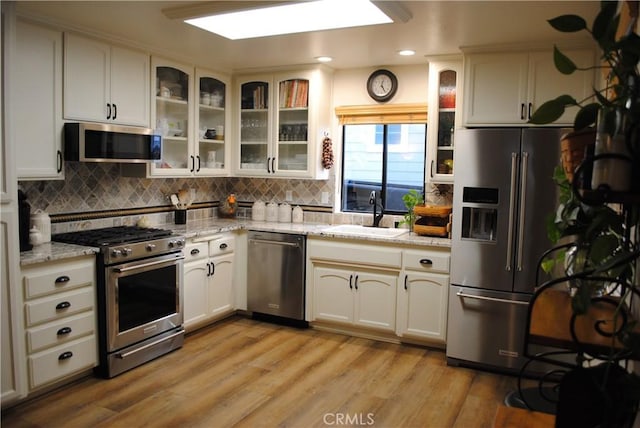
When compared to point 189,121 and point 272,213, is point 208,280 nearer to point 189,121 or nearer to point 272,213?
point 272,213

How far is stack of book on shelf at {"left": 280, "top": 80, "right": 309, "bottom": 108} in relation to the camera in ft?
15.3

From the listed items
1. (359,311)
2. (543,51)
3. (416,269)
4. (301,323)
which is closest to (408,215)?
(416,269)

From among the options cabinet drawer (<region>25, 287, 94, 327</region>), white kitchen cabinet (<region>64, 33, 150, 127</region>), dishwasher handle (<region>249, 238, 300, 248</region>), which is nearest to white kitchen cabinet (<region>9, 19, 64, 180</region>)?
white kitchen cabinet (<region>64, 33, 150, 127</region>)

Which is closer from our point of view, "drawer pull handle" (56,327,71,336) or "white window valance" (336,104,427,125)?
"drawer pull handle" (56,327,71,336)

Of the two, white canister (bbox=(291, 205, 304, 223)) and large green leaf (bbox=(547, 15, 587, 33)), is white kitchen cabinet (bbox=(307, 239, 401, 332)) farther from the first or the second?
large green leaf (bbox=(547, 15, 587, 33))

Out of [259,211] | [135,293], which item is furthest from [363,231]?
[135,293]

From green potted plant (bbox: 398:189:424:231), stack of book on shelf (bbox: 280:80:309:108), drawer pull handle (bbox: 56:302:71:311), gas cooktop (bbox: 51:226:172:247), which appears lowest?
drawer pull handle (bbox: 56:302:71:311)

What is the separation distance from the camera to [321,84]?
15.1ft

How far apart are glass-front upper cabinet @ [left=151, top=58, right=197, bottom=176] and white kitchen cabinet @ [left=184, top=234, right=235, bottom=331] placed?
69 cm

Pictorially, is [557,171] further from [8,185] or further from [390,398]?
[8,185]

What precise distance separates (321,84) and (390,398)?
9.05 ft

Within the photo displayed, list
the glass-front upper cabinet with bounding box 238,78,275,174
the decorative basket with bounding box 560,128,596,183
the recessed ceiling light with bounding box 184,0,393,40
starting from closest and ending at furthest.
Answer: the decorative basket with bounding box 560,128,596,183, the recessed ceiling light with bounding box 184,0,393,40, the glass-front upper cabinet with bounding box 238,78,275,174

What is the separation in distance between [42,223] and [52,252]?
1.35 ft

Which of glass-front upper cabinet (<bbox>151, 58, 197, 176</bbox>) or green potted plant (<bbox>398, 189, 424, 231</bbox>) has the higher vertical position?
glass-front upper cabinet (<bbox>151, 58, 197, 176</bbox>)
